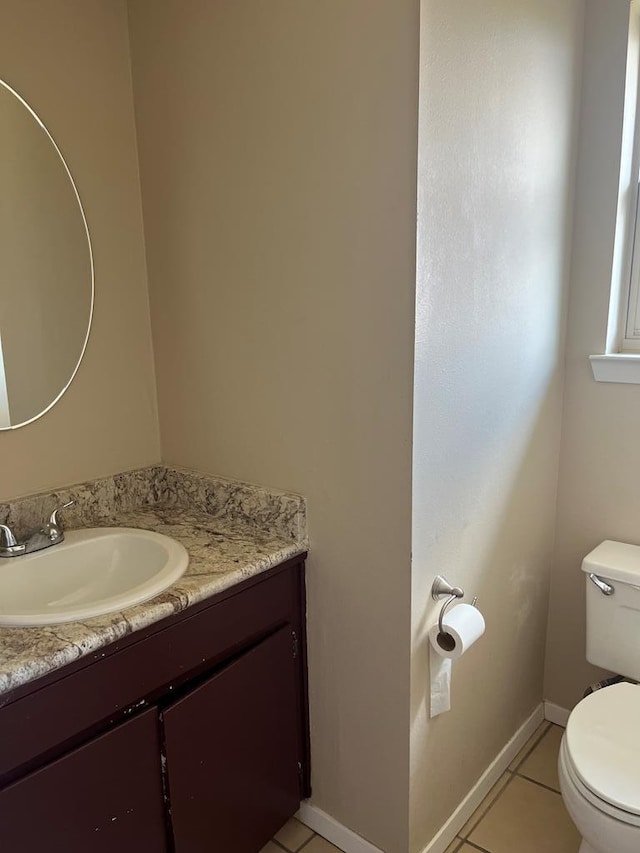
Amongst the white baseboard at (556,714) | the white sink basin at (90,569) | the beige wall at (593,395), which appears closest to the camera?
the white sink basin at (90,569)

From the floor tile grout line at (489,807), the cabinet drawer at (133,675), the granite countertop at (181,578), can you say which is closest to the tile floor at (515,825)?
the floor tile grout line at (489,807)

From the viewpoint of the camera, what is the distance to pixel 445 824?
154 centimetres

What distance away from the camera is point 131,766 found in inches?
43.6

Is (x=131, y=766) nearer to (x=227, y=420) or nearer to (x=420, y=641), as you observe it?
(x=420, y=641)

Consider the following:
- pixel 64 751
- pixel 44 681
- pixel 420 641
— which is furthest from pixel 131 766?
pixel 420 641

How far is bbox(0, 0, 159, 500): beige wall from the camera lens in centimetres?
140

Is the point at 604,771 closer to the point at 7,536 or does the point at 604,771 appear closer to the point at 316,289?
the point at 316,289

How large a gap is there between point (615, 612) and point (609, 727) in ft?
1.11

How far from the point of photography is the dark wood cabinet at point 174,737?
980mm

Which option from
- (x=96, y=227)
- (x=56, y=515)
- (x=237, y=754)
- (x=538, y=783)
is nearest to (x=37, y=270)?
(x=96, y=227)

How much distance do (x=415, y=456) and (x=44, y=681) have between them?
782 mm

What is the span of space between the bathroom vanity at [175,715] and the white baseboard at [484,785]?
0.38 meters

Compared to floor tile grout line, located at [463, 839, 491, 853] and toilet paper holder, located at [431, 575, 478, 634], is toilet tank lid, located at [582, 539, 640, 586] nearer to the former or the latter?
toilet paper holder, located at [431, 575, 478, 634]

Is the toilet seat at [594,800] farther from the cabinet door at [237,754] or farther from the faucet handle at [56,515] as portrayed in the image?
the faucet handle at [56,515]
